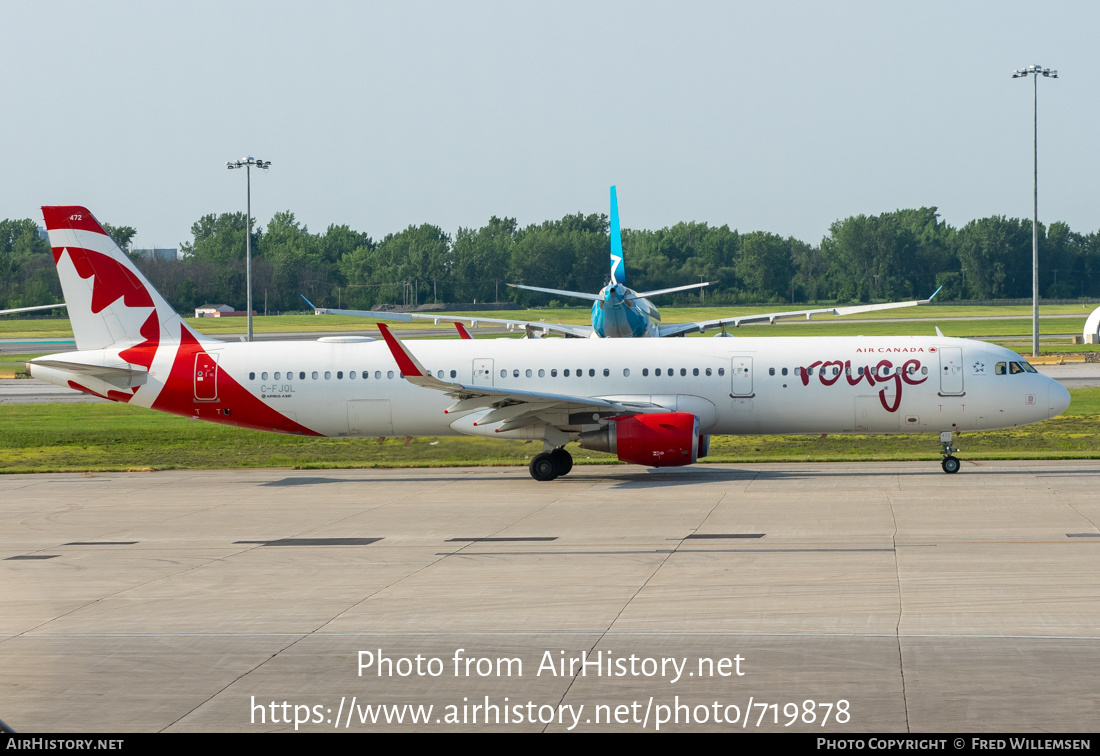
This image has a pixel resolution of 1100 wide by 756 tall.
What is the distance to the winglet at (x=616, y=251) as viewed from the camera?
215 feet

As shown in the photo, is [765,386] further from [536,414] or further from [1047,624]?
[1047,624]

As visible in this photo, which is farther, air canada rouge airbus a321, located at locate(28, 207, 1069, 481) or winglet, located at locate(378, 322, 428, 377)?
air canada rouge airbus a321, located at locate(28, 207, 1069, 481)

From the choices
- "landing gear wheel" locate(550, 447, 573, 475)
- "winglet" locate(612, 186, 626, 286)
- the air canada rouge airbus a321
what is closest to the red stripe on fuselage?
the air canada rouge airbus a321

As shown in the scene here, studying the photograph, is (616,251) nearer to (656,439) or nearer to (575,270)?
(656,439)

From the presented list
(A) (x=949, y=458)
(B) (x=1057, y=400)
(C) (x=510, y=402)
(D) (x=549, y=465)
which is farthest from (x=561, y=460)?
(B) (x=1057, y=400)

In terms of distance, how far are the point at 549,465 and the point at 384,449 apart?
9330 millimetres

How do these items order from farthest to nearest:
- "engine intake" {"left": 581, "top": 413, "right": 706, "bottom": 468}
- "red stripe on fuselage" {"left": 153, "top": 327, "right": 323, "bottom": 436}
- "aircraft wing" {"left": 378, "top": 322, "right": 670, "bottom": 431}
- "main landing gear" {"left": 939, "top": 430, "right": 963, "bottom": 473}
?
"red stripe on fuselage" {"left": 153, "top": 327, "right": 323, "bottom": 436}, "main landing gear" {"left": 939, "top": 430, "right": 963, "bottom": 473}, "engine intake" {"left": 581, "top": 413, "right": 706, "bottom": 468}, "aircraft wing" {"left": 378, "top": 322, "right": 670, "bottom": 431}

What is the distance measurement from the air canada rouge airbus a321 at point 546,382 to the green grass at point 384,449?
2.10 m

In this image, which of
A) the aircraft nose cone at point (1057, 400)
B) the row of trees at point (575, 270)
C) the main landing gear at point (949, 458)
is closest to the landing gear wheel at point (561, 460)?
the main landing gear at point (949, 458)

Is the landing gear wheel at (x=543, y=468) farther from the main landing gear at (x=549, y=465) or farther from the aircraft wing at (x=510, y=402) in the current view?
the aircraft wing at (x=510, y=402)

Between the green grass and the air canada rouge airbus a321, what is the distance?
2.10 m

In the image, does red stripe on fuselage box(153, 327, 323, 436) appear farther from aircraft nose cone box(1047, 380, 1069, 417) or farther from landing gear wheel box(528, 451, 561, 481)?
aircraft nose cone box(1047, 380, 1069, 417)

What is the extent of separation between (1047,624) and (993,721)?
392 centimetres

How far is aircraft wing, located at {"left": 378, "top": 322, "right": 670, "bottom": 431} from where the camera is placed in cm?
2727
